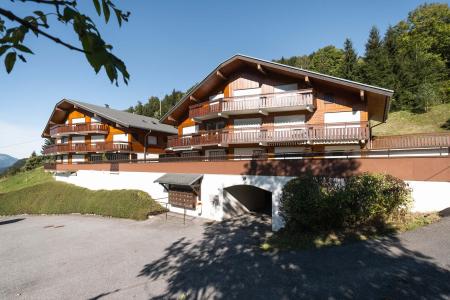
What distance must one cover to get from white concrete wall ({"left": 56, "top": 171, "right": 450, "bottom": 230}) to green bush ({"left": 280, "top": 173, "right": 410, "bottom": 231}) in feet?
2.76

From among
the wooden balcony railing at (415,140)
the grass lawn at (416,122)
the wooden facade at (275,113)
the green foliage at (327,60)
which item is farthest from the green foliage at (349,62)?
the wooden balcony railing at (415,140)

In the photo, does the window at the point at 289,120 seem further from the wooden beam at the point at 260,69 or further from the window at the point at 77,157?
the window at the point at 77,157

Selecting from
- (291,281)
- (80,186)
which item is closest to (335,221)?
(291,281)

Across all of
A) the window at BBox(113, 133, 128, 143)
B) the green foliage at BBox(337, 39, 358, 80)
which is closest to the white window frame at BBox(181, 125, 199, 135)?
the window at BBox(113, 133, 128, 143)

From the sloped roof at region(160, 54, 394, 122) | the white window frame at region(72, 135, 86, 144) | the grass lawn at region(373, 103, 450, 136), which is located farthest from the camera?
the white window frame at region(72, 135, 86, 144)

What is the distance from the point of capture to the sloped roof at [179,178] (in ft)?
59.9

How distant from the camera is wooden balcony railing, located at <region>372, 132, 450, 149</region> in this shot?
14.9 meters

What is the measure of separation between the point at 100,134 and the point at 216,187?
25.6 meters

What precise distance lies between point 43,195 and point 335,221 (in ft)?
97.8

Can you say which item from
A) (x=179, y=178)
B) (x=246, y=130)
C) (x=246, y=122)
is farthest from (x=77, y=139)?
(x=246, y=130)

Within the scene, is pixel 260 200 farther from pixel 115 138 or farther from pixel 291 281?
pixel 115 138

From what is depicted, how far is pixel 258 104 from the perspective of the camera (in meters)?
22.0

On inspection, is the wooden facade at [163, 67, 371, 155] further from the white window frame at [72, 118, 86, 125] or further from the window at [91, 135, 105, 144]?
the white window frame at [72, 118, 86, 125]

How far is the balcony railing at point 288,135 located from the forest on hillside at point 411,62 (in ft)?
84.4
